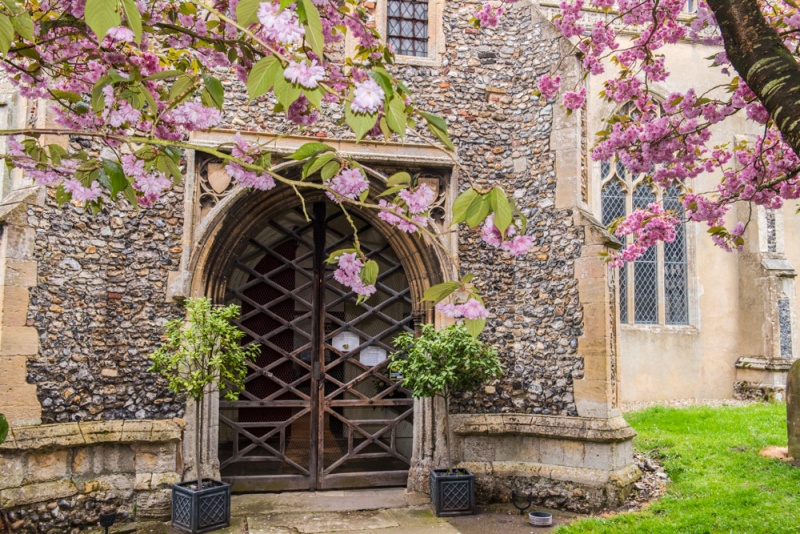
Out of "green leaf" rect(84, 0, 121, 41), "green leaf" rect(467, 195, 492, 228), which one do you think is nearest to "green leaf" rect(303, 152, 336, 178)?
"green leaf" rect(467, 195, 492, 228)

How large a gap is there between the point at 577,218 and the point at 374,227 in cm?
222

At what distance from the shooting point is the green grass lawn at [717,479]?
5160 mm

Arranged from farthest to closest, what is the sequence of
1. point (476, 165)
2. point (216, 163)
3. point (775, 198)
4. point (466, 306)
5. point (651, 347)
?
1. point (651, 347)
2. point (476, 165)
3. point (216, 163)
4. point (775, 198)
5. point (466, 306)

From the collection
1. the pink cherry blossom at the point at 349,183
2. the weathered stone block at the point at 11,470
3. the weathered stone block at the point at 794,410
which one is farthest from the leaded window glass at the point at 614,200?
the pink cherry blossom at the point at 349,183

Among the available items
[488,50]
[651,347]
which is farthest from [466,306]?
[651,347]

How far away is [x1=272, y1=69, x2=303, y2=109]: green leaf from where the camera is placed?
168 centimetres

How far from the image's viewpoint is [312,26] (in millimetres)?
1606

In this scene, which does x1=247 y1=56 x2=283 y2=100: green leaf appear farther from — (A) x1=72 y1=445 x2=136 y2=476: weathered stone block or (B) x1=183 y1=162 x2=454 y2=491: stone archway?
(A) x1=72 y1=445 x2=136 y2=476: weathered stone block

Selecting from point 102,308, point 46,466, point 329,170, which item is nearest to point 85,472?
point 46,466

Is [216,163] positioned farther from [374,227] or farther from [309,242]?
[374,227]

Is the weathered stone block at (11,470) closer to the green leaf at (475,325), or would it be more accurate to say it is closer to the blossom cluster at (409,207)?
the blossom cluster at (409,207)

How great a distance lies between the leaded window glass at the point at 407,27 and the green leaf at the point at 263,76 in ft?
19.1

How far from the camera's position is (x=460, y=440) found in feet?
21.5

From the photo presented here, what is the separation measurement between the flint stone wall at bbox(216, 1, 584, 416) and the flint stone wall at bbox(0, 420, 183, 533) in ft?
9.81
